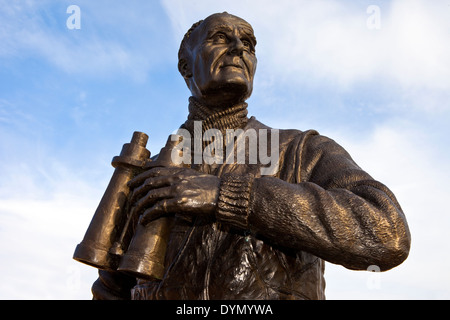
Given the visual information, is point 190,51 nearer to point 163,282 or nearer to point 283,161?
point 283,161

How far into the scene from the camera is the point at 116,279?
3.98 meters

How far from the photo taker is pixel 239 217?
2.86 m

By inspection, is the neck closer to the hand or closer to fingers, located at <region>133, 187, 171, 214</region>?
the hand

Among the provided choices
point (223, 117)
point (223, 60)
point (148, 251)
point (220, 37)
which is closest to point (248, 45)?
point (220, 37)

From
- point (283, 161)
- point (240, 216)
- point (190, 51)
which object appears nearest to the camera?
point (240, 216)

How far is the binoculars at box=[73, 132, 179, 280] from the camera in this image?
2947mm

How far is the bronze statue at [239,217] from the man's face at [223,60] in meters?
0.01

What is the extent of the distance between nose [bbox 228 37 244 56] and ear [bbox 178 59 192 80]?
60cm

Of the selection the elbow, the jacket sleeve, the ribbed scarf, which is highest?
the ribbed scarf

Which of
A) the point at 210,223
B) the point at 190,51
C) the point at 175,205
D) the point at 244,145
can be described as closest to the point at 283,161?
the point at 244,145

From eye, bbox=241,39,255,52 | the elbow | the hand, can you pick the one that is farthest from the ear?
the elbow

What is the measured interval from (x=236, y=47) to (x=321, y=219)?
1728mm
